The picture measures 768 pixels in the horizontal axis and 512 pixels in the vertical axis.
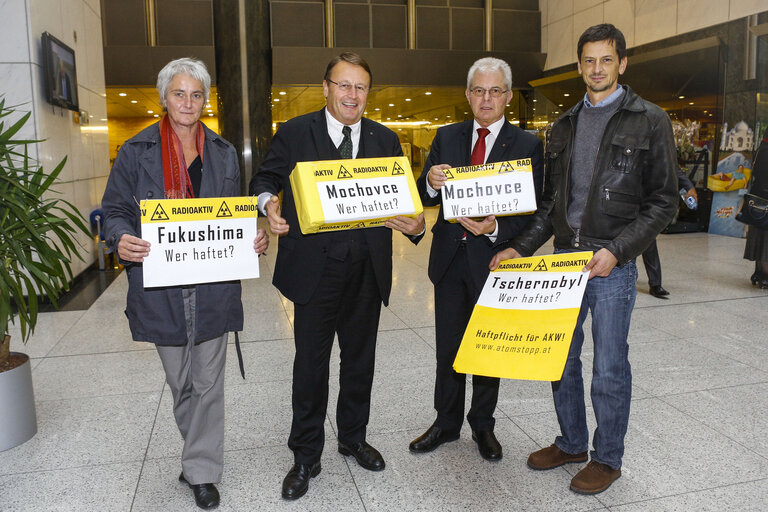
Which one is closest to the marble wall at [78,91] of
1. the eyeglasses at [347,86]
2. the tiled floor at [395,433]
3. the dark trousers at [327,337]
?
the tiled floor at [395,433]

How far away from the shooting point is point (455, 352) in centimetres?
298

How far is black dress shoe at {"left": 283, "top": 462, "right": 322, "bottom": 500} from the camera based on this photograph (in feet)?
8.62

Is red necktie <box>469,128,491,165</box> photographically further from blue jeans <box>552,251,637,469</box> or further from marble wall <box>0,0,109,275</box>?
marble wall <box>0,0,109,275</box>

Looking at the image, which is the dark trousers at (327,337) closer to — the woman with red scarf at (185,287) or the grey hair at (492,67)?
the woman with red scarf at (185,287)

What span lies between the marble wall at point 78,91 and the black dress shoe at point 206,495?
2552 mm

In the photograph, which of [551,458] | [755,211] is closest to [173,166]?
[551,458]

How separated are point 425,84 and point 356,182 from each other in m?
13.6

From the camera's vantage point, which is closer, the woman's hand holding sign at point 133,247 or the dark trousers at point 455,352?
the woman's hand holding sign at point 133,247

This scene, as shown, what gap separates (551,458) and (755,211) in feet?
15.3

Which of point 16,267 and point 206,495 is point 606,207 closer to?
point 206,495

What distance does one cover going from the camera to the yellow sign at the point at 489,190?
2523mm

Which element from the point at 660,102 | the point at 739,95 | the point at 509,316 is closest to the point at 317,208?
the point at 509,316

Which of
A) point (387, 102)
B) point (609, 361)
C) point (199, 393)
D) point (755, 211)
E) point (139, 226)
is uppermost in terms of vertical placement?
point (387, 102)

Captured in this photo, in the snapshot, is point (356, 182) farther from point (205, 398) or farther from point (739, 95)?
point (739, 95)
